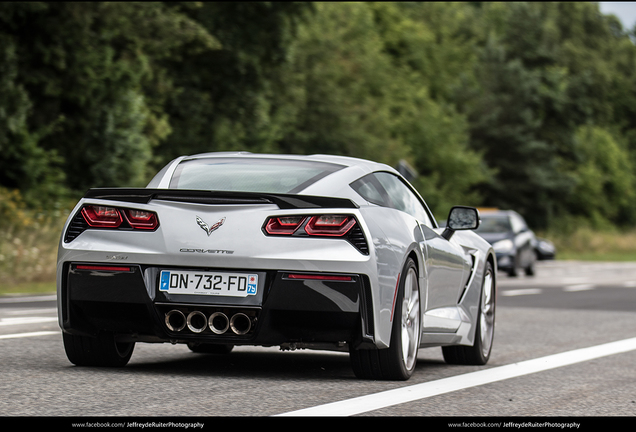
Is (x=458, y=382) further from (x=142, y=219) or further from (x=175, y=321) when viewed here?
(x=142, y=219)

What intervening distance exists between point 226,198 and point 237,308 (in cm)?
65

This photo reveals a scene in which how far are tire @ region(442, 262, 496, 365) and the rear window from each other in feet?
7.13

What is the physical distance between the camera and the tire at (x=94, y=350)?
24.0 ft

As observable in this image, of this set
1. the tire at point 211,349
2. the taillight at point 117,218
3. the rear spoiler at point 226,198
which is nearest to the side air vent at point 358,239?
the rear spoiler at point 226,198

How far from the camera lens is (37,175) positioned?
85.4 ft

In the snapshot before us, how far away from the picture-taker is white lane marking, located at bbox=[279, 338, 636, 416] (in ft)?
19.2

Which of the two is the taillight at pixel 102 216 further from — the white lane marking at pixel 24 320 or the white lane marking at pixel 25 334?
the white lane marking at pixel 24 320

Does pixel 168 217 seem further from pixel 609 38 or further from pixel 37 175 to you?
pixel 609 38

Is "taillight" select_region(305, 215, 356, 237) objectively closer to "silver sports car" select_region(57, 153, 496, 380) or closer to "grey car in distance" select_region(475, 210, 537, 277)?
"silver sports car" select_region(57, 153, 496, 380)

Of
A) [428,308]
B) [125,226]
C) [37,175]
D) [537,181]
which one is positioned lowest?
[537,181]

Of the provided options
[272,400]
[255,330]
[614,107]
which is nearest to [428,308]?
[255,330]

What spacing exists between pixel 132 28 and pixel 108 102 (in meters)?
1.86

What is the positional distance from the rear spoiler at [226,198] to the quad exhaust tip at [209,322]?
26.0 inches

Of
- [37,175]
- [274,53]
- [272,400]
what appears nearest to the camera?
[272,400]
